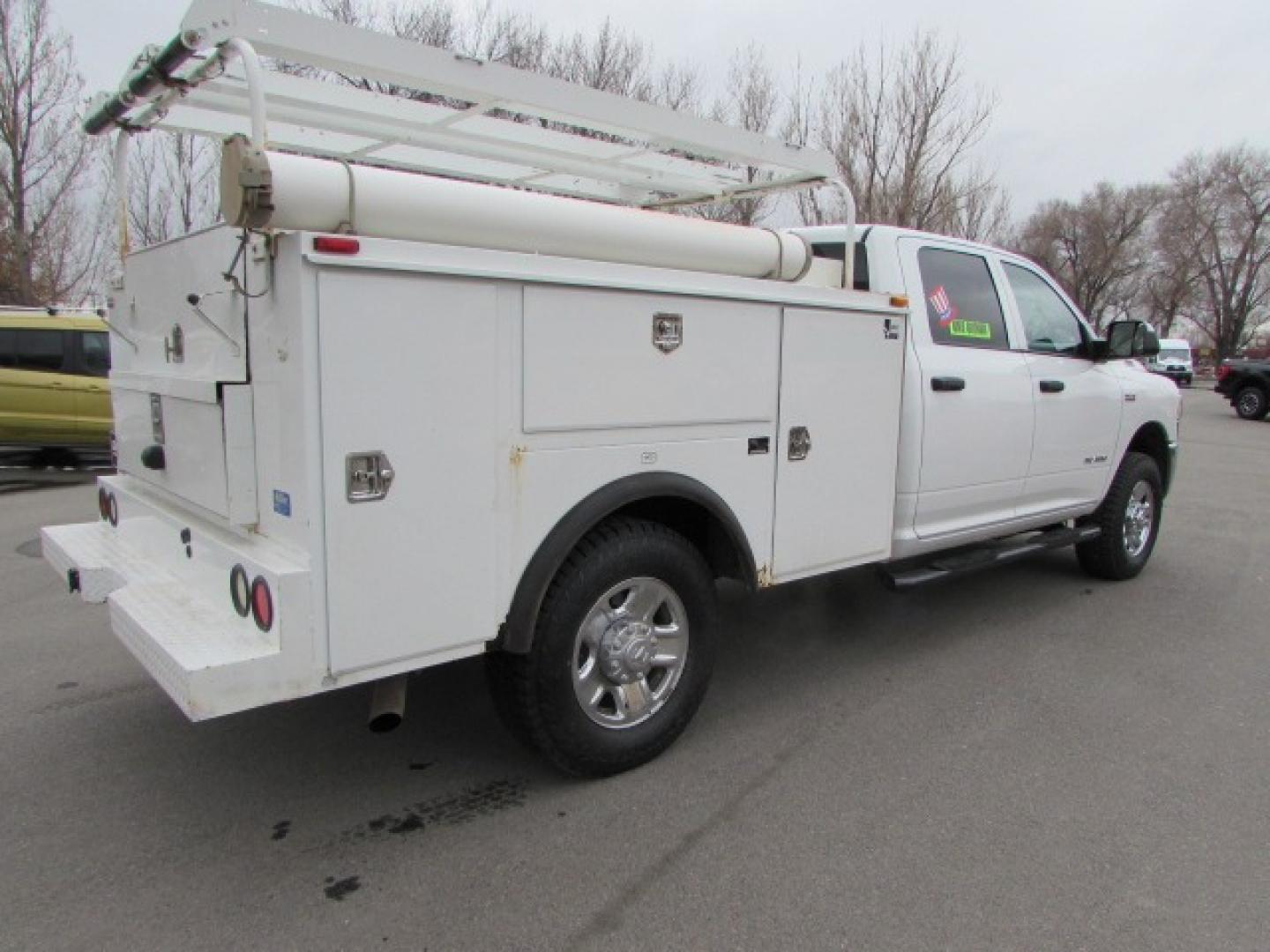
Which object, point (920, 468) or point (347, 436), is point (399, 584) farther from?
point (920, 468)

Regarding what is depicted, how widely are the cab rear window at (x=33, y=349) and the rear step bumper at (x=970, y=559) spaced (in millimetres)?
9644

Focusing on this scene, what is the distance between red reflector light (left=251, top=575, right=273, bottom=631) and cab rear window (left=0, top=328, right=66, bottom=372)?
9454 mm

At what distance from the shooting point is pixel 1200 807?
327cm

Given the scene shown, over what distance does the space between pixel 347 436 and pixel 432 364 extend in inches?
12.9

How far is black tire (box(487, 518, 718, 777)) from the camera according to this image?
304 centimetres

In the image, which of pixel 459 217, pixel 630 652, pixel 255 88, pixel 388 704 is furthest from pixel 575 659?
pixel 255 88

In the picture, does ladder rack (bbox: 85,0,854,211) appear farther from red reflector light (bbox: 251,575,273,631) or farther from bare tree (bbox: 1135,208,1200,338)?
bare tree (bbox: 1135,208,1200,338)

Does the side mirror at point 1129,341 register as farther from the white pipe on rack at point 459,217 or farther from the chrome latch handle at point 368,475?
the chrome latch handle at point 368,475

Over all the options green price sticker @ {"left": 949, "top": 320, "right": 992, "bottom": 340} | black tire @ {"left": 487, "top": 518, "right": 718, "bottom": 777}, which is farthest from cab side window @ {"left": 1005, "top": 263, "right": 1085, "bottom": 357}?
black tire @ {"left": 487, "top": 518, "right": 718, "bottom": 777}

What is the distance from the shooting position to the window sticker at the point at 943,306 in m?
4.64

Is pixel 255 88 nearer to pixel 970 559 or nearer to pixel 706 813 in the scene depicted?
pixel 706 813

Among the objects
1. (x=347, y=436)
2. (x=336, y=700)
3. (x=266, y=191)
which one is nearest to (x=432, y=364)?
(x=347, y=436)

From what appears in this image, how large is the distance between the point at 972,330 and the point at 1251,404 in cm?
2383

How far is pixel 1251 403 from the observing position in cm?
2369
